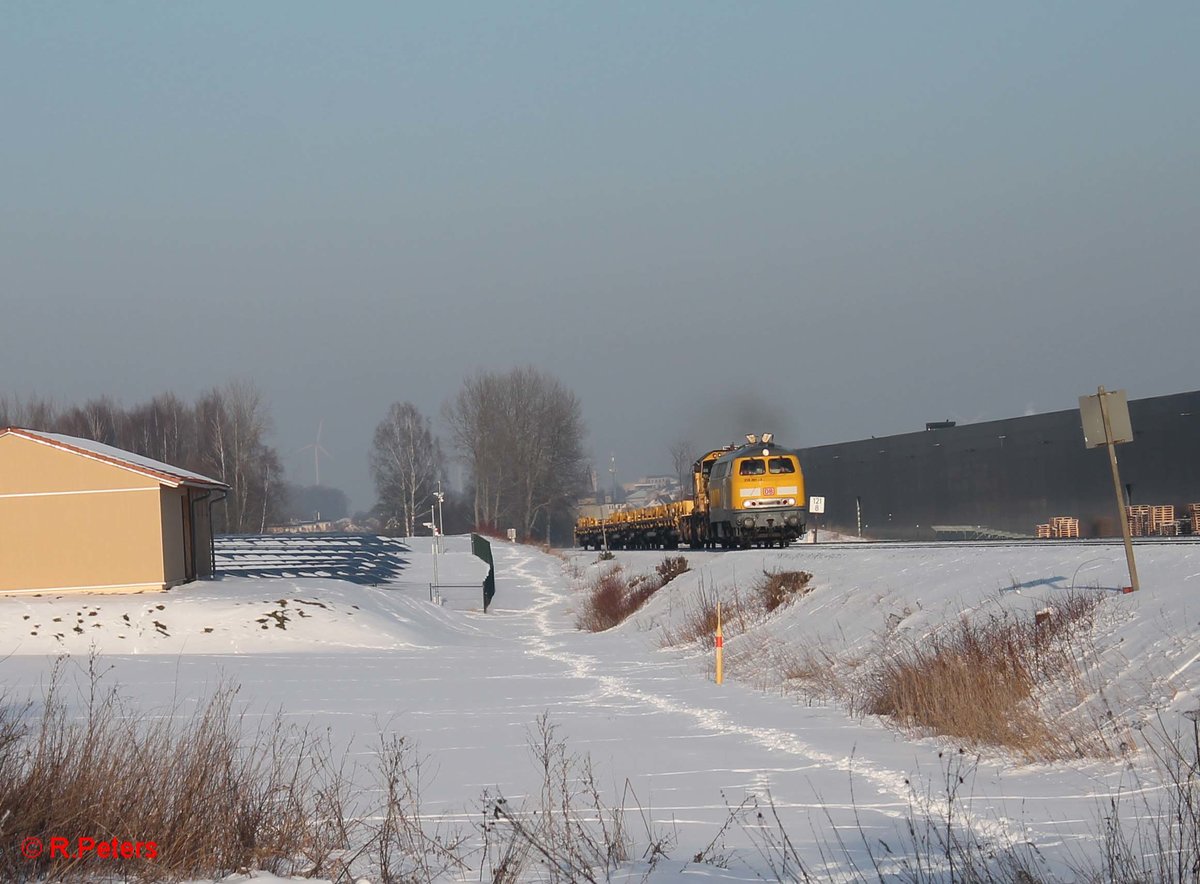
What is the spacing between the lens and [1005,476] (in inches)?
1693

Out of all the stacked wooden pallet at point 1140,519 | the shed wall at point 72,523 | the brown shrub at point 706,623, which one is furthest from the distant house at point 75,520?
the stacked wooden pallet at point 1140,519

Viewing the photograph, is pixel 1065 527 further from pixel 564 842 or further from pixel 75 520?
pixel 564 842

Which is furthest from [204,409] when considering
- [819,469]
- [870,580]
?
[870,580]

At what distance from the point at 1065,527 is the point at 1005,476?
4.92 metres

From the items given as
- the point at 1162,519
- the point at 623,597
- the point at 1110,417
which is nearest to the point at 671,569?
the point at 623,597

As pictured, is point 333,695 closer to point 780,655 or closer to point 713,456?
point 780,655

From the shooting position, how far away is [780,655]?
19.0m

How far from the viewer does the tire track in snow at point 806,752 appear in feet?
27.2

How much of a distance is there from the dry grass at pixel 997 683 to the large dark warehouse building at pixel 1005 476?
21721 mm

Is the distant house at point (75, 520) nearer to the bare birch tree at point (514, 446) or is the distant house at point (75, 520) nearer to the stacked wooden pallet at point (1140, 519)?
the stacked wooden pallet at point (1140, 519)

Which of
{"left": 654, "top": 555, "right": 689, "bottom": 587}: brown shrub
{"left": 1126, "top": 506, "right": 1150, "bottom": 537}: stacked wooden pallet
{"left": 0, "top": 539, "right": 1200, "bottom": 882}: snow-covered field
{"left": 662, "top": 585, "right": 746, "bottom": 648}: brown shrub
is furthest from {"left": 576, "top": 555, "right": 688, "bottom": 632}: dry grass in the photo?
{"left": 1126, "top": 506, "right": 1150, "bottom": 537}: stacked wooden pallet

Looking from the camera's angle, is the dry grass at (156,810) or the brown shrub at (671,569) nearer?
the dry grass at (156,810)

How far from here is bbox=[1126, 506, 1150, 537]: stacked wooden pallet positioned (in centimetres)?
3500

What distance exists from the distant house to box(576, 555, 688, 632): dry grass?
1173 cm
